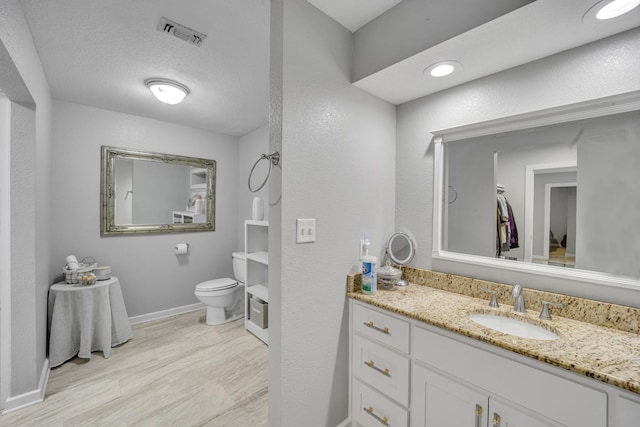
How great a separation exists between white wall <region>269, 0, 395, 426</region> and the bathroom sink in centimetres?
71

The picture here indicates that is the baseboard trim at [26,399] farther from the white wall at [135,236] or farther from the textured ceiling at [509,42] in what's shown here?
the textured ceiling at [509,42]

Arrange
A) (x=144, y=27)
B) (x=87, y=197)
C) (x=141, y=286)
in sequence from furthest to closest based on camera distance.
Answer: (x=141, y=286) → (x=87, y=197) → (x=144, y=27)

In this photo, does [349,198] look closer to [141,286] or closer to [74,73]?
[74,73]

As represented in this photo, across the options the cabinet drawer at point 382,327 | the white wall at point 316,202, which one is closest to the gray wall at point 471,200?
the white wall at point 316,202

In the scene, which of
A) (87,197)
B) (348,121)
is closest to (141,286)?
(87,197)

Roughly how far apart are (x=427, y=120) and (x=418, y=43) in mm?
533

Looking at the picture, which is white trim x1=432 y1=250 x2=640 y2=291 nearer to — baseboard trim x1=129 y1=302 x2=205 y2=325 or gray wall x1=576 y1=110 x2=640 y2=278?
gray wall x1=576 y1=110 x2=640 y2=278

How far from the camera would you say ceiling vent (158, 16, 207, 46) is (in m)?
1.51

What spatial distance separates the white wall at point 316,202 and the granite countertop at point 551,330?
29 cm

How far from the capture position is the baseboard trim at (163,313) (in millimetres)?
3012

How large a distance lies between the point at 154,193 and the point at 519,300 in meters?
3.56

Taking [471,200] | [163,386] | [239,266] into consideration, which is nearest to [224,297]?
[239,266]

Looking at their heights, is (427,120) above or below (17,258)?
above

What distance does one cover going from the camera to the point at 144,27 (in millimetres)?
1549
